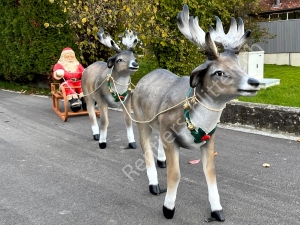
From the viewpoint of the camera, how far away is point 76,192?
3924 millimetres

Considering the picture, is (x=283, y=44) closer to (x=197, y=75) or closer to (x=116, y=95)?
(x=116, y=95)

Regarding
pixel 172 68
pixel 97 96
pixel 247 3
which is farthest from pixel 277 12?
pixel 97 96

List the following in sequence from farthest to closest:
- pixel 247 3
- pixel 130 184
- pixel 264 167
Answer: pixel 247 3, pixel 264 167, pixel 130 184

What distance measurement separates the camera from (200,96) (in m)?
2.92

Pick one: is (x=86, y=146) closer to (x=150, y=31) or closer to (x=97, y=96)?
(x=97, y=96)

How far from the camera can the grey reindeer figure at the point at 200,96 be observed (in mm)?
2717

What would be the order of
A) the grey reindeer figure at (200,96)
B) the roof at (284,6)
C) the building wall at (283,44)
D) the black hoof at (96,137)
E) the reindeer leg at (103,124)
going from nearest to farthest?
the grey reindeer figure at (200,96), the reindeer leg at (103,124), the black hoof at (96,137), the building wall at (283,44), the roof at (284,6)

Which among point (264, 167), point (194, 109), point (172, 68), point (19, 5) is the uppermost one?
point (19, 5)

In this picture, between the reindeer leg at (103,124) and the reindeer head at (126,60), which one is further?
the reindeer leg at (103,124)

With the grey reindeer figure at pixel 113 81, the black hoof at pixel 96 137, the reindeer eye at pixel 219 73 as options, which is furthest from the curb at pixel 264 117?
the reindeer eye at pixel 219 73

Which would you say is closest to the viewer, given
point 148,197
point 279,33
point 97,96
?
point 148,197

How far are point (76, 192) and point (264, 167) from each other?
236 cm

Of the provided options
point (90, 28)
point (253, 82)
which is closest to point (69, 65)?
point (90, 28)

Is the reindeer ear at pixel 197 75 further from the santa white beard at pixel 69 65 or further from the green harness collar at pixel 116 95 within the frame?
the santa white beard at pixel 69 65
